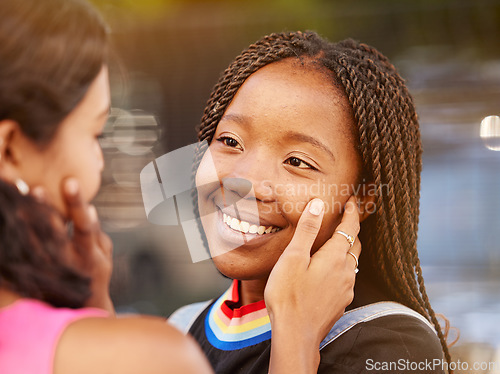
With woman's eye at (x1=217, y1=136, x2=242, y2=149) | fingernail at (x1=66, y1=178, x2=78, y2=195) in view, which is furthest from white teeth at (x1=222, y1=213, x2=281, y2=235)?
fingernail at (x1=66, y1=178, x2=78, y2=195)

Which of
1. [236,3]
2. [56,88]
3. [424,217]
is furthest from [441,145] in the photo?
[56,88]

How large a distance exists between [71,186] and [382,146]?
93cm

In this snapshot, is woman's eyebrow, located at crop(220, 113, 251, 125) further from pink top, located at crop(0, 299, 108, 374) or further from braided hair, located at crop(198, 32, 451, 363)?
pink top, located at crop(0, 299, 108, 374)

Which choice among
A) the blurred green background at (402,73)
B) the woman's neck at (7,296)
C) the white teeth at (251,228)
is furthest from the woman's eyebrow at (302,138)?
the blurred green background at (402,73)

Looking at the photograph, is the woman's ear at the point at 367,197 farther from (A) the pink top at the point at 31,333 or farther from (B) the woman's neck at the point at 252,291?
(A) the pink top at the point at 31,333

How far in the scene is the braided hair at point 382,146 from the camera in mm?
1485

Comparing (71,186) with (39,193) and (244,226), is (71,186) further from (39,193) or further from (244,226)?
(244,226)

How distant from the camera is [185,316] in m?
1.86

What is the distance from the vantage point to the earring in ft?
2.67

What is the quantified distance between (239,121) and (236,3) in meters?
3.57

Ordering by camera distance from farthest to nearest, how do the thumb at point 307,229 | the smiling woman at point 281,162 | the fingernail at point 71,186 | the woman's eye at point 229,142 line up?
1. the woman's eye at point 229,142
2. the smiling woman at point 281,162
3. the thumb at point 307,229
4. the fingernail at point 71,186

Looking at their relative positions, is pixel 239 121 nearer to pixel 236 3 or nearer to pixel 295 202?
pixel 295 202

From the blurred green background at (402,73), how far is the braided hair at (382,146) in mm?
2836

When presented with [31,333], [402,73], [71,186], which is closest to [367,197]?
[71,186]
